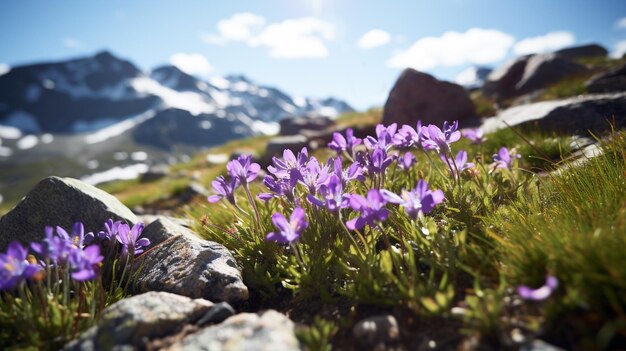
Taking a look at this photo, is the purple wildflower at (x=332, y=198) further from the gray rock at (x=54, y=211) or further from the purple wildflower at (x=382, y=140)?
the gray rock at (x=54, y=211)

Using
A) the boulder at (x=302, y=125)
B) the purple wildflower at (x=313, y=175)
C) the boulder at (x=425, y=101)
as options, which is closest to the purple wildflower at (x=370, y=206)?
the purple wildflower at (x=313, y=175)

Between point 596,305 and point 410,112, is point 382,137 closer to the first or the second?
point 596,305

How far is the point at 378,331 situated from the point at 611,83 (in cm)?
1043

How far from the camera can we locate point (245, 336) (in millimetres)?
2213

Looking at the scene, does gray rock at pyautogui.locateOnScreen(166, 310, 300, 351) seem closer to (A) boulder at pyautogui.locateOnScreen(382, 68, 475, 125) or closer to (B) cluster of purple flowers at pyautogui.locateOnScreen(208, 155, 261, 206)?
(B) cluster of purple flowers at pyautogui.locateOnScreen(208, 155, 261, 206)

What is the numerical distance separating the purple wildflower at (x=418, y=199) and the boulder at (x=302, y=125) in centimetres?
1859

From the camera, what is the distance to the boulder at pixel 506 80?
17812mm

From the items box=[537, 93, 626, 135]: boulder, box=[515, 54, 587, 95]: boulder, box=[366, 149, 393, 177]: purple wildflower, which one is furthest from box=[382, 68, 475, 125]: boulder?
box=[366, 149, 393, 177]: purple wildflower

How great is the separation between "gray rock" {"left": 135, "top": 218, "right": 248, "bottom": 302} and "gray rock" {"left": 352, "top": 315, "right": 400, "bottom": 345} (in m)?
1.07

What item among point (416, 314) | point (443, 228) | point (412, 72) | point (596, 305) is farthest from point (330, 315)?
point (412, 72)

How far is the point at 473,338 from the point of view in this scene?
2.10 m

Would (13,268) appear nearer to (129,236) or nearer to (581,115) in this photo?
(129,236)

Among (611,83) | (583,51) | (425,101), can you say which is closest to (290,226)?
(425,101)

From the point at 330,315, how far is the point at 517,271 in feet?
4.25
